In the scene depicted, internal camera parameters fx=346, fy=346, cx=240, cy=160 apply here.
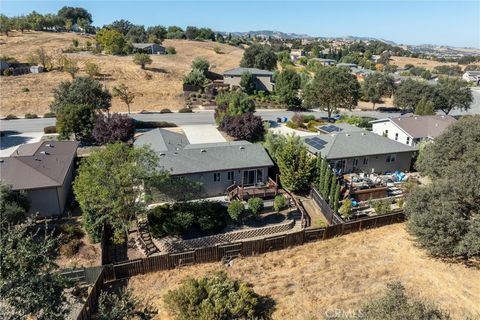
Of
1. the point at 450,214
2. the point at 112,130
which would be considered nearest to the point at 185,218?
the point at 450,214

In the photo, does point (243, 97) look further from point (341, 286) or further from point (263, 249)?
point (341, 286)

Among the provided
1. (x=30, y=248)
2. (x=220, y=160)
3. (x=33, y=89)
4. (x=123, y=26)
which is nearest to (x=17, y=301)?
(x=30, y=248)

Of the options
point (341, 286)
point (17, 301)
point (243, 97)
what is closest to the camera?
point (17, 301)

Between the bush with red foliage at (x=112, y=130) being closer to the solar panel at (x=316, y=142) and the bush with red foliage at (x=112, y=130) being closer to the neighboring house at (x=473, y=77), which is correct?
the solar panel at (x=316, y=142)

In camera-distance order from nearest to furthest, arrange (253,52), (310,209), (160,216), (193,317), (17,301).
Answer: (17,301), (193,317), (160,216), (310,209), (253,52)

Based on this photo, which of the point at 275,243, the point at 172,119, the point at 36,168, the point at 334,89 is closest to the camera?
the point at 275,243

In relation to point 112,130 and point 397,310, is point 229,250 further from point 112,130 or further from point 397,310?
point 112,130
